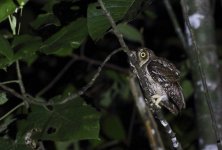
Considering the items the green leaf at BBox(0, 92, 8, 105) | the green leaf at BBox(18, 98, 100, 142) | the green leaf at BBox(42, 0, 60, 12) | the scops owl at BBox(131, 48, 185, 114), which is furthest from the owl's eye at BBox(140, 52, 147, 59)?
the green leaf at BBox(0, 92, 8, 105)

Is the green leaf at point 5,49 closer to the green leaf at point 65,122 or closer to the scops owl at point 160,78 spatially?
the green leaf at point 65,122

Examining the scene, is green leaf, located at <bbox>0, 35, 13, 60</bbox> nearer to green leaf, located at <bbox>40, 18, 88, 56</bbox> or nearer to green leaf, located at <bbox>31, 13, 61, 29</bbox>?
green leaf, located at <bbox>40, 18, 88, 56</bbox>

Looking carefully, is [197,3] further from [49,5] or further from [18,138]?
[18,138]

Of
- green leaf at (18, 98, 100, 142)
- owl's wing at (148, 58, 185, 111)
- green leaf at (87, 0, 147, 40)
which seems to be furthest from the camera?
owl's wing at (148, 58, 185, 111)

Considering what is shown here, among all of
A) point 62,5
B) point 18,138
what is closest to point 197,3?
point 62,5

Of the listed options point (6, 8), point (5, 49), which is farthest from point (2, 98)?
point (6, 8)

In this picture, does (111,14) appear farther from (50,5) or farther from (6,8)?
(50,5)
